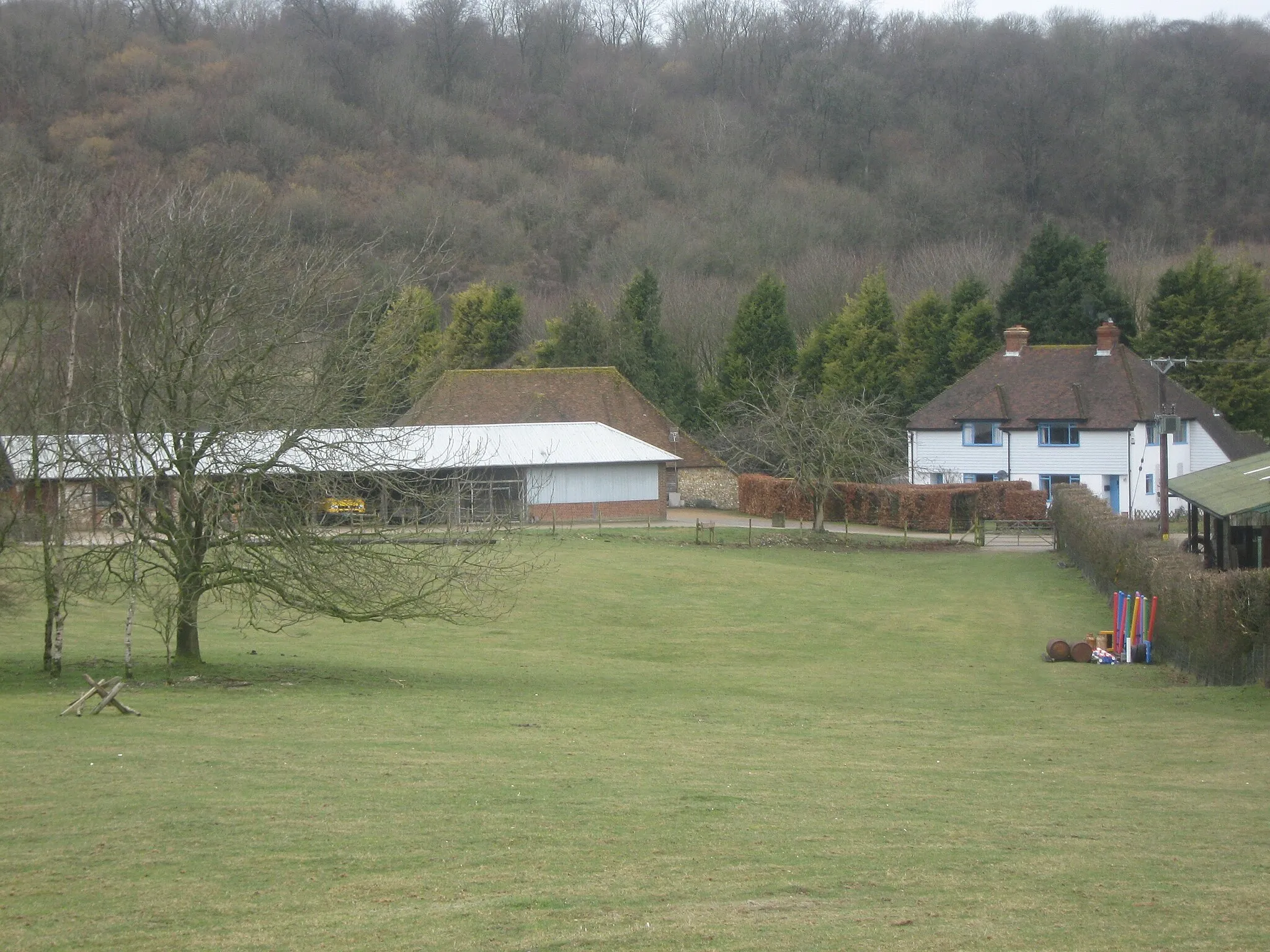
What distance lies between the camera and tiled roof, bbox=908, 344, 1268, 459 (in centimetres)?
5253

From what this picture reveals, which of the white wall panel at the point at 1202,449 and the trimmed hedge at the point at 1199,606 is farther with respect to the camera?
the white wall panel at the point at 1202,449

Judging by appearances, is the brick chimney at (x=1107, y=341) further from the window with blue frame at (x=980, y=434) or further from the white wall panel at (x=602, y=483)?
the white wall panel at (x=602, y=483)

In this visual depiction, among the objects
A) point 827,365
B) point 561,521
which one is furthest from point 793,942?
point 827,365

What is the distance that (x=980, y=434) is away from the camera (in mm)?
54625

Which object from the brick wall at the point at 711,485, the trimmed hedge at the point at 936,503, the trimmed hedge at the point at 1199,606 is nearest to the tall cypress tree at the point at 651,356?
the brick wall at the point at 711,485

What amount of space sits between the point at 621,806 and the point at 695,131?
93.8m

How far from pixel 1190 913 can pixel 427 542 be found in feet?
43.5

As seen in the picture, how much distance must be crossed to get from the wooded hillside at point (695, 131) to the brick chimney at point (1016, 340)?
1608 centimetres

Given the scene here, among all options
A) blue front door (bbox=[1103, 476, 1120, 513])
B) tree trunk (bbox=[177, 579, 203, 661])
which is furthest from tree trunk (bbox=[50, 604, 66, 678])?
blue front door (bbox=[1103, 476, 1120, 513])

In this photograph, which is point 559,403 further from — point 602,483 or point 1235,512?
point 1235,512

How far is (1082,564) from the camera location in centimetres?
3534

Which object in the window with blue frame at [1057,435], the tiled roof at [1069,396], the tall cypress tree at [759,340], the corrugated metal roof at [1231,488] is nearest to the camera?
the corrugated metal roof at [1231,488]

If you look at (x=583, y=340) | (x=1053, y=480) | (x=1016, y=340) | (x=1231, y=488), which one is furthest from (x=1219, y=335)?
(x=1231, y=488)

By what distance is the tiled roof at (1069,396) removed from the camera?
52.5m
